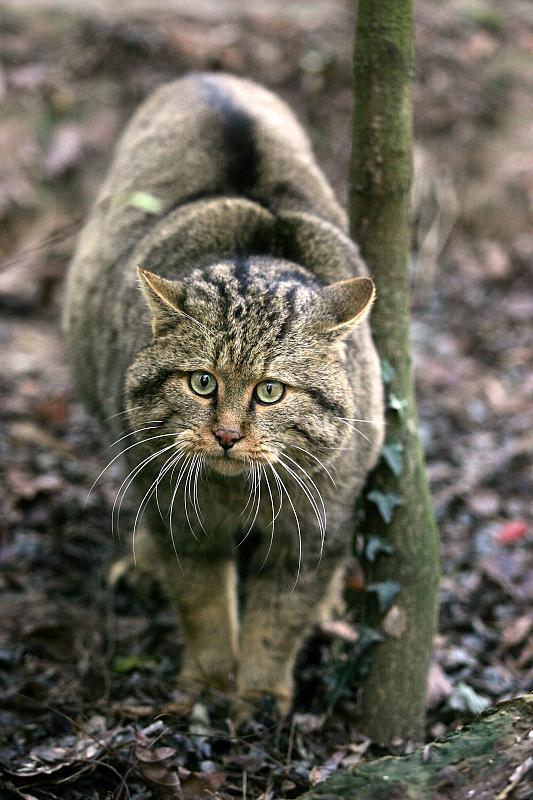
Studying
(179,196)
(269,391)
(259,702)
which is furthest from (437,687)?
(179,196)

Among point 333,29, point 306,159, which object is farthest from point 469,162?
point 306,159

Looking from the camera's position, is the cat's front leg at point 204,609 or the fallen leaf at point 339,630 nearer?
the cat's front leg at point 204,609

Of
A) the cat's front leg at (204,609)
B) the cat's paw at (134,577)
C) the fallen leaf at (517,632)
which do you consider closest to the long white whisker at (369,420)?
the cat's front leg at (204,609)

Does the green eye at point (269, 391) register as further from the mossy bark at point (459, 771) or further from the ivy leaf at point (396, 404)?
the mossy bark at point (459, 771)

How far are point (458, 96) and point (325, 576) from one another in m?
6.06

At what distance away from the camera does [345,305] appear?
3.50m

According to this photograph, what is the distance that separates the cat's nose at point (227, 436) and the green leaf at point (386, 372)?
0.91m

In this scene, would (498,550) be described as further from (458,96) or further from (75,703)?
(458,96)

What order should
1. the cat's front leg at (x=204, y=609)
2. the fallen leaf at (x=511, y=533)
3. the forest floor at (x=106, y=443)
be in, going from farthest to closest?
the fallen leaf at (x=511, y=533) < the cat's front leg at (x=204, y=609) < the forest floor at (x=106, y=443)

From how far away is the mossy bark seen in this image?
2.50 m

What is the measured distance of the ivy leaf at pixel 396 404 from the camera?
3984 millimetres

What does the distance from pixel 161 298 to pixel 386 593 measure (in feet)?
5.07

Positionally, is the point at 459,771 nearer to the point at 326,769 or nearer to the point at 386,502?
the point at 326,769

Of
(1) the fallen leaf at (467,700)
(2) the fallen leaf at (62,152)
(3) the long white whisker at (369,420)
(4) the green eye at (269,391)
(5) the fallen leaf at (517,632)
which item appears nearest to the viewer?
(4) the green eye at (269,391)
